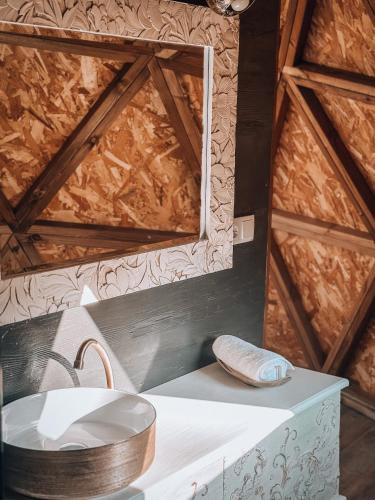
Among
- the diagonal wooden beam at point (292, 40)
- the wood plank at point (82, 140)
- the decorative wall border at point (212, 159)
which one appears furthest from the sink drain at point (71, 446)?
the diagonal wooden beam at point (292, 40)

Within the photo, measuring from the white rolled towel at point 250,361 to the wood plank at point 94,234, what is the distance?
452 millimetres

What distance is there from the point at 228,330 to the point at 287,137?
1889 millimetres

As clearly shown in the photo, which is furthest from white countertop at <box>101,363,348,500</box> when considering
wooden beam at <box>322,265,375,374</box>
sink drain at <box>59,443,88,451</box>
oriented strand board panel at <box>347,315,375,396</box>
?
oriented strand board panel at <box>347,315,375,396</box>

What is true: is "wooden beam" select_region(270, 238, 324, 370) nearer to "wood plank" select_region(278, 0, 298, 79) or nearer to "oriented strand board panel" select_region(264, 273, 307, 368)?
"oriented strand board panel" select_region(264, 273, 307, 368)

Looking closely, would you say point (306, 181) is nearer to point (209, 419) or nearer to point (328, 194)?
point (328, 194)

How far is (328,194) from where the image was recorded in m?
4.34

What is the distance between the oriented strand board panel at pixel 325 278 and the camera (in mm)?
4328

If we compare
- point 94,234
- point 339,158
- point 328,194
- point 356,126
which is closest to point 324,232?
point 328,194

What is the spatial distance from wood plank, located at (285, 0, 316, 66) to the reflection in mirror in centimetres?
167

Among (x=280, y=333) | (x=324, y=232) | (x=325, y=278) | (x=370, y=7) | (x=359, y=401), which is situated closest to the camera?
(x=370, y=7)

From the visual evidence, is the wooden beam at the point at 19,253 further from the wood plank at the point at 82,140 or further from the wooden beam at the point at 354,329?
the wooden beam at the point at 354,329

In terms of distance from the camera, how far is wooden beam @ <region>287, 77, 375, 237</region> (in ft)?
13.4

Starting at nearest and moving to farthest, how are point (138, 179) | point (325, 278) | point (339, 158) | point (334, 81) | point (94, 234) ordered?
point (94, 234) → point (138, 179) → point (334, 81) → point (339, 158) → point (325, 278)

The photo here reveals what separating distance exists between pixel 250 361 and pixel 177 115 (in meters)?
0.86
